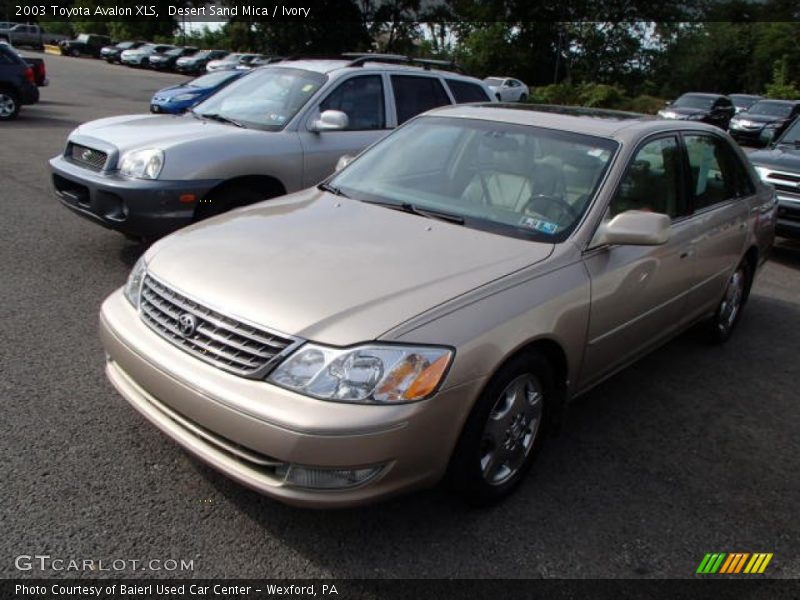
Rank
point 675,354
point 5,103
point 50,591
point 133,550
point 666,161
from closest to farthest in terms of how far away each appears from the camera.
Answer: point 50,591, point 133,550, point 666,161, point 675,354, point 5,103

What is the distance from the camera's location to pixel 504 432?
9.61ft

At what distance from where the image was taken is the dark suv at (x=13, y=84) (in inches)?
566

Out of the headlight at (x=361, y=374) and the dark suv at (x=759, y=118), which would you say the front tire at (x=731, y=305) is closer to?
the headlight at (x=361, y=374)

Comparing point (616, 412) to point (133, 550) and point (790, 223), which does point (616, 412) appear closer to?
point (133, 550)

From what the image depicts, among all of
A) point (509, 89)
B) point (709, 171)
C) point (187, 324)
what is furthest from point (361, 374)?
point (509, 89)

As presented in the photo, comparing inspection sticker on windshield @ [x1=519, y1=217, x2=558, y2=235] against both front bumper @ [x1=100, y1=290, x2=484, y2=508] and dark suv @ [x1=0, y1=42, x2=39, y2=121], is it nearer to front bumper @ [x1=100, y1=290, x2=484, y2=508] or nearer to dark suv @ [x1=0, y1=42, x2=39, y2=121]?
front bumper @ [x1=100, y1=290, x2=484, y2=508]

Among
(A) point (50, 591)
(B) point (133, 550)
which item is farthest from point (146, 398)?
(A) point (50, 591)

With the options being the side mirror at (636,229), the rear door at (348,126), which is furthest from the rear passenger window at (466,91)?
the side mirror at (636,229)

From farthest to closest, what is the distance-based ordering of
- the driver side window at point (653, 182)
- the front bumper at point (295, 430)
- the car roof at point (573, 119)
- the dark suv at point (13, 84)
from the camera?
the dark suv at point (13, 84) → the car roof at point (573, 119) → the driver side window at point (653, 182) → the front bumper at point (295, 430)

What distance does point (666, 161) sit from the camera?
13.2ft

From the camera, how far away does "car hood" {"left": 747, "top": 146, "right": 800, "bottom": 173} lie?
8.03 metres

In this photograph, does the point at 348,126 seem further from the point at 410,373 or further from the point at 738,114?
the point at 738,114

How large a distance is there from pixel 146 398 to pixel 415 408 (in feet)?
4.00

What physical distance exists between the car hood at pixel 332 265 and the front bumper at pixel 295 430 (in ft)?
0.86
